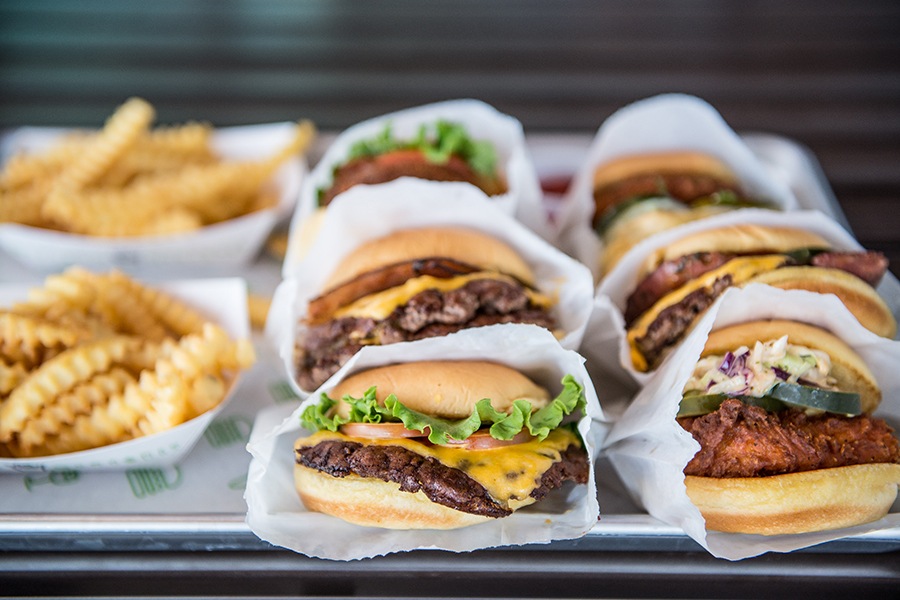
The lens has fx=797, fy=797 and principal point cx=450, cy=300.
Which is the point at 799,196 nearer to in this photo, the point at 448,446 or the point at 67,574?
the point at 448,446

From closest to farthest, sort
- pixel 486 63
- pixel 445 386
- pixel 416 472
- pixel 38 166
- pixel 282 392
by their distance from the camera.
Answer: pixel 416 472 → pixel 445 386 → pixel 282 392 → pixel 38 166 → pixel 486 63

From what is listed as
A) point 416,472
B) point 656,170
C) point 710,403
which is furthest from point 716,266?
point 416,472

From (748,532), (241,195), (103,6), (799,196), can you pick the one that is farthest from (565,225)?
(103,6)

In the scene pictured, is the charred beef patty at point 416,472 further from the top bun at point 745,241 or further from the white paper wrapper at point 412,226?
the top bun at point 745,241

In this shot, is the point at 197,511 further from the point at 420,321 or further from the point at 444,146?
the point at 444,146

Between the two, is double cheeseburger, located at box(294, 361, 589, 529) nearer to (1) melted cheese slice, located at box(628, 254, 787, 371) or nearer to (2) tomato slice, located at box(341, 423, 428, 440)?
(2) tomato slice, located at box(341, 423, 428, 440)

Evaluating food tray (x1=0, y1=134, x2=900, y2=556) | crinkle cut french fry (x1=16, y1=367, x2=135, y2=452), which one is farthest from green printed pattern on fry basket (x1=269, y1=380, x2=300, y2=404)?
crinkle cut french fry (x1=16, y1=367, x2=135, y2=452)

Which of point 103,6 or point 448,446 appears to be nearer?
point 448,446
